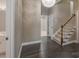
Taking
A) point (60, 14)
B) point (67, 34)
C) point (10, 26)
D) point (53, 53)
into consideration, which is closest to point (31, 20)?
point (67, 34)

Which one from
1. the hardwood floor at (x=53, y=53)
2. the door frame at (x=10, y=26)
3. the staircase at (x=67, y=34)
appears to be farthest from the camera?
the staircase at (x=67, y=34)

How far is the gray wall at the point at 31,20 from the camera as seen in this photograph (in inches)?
308

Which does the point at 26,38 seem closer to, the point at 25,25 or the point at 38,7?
the point at 25,25

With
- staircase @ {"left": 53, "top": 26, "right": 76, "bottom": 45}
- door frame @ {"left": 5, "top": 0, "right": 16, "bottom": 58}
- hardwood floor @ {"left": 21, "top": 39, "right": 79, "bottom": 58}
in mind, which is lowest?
Answer: hardwood floor @ {"left": 21, "top": 39, "right": 79, "bottom": 58}

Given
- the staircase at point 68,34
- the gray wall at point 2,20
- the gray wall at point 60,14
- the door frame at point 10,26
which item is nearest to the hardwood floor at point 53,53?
the staircase at point 68,34

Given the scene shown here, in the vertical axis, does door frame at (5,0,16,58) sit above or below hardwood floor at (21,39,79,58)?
above

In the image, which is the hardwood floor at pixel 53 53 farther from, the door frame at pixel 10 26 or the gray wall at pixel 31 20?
the door frame at pixel 10 26

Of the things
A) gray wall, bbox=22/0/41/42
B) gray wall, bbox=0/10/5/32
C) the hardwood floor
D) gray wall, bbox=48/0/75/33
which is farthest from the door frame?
gray wall, bbox=48/0/75/33

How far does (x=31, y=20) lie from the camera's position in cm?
809

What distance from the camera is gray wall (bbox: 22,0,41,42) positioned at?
308 inches

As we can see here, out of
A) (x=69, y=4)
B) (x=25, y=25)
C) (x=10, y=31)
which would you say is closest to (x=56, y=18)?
(x=69, y=4)

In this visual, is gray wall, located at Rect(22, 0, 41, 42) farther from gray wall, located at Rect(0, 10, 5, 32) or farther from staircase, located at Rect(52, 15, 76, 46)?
gray wall, located at Rect(0, 10, 5, 32)

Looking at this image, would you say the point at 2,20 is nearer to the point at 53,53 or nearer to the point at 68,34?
the point at 53,53

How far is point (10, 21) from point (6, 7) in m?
0.35
